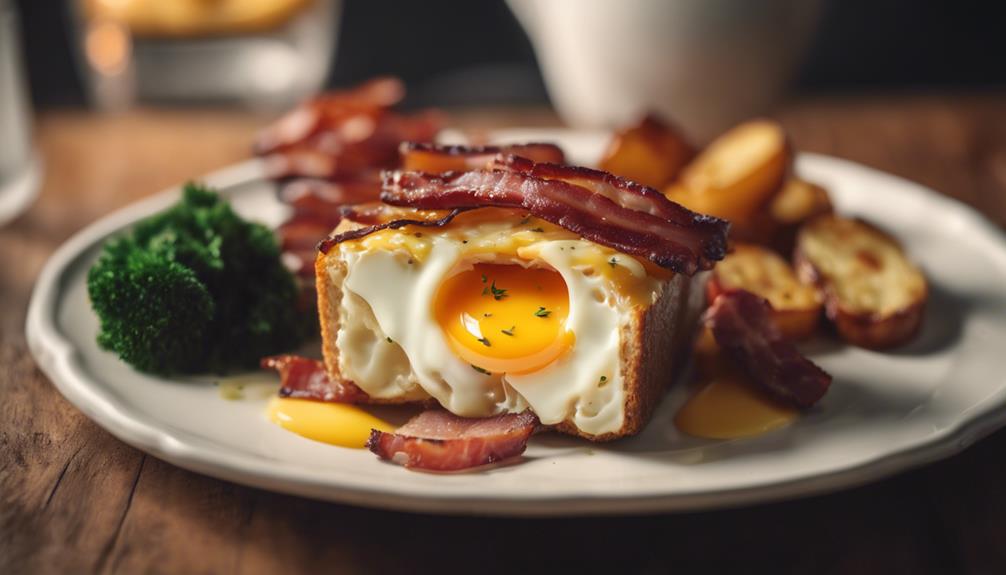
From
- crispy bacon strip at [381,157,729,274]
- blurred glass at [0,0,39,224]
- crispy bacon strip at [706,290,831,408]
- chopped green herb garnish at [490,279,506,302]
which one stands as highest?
crispy bacon strip at [381,157,729,274]

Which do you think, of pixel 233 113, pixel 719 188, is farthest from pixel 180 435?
pixel 233 113

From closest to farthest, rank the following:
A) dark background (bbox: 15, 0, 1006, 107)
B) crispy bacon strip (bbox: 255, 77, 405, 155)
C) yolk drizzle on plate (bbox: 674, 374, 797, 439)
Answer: yolk drizzle on plate (bbox: 674, 374, 797, 439), crispy bacon strip (bbox: 255, 77, 405, 155), dark background (bbox: 15, 0, 1006, 107)

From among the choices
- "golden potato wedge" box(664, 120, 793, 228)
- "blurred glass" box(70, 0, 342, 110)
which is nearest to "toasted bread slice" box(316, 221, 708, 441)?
"golden potato wedge" box(664, 120, 793, 228)

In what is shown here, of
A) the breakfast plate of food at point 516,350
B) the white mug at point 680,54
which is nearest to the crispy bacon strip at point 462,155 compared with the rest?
the breakfast plate of food at point 516,350

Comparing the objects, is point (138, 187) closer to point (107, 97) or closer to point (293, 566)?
point (107, 97)

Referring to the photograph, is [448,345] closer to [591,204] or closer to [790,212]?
[591,204]

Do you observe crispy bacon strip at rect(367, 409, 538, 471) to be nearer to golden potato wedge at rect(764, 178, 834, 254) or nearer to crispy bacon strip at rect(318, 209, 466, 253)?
crispy bacon strip at rect(318, 209, 466, 253)

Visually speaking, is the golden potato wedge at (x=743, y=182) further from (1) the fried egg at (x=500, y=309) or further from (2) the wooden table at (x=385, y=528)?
(2) the wooden table at (x=385, y=528)
